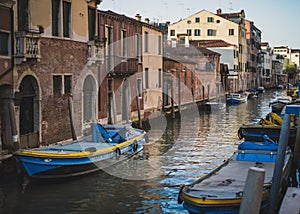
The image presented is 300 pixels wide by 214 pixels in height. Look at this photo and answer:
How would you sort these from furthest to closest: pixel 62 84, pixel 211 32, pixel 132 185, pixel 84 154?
1. pixel 211 32
2. pixel 62 84
3. pixel 84 154
4. pixel 132 185

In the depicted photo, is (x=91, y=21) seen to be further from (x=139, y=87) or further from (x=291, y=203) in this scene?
(x=291, y=203)

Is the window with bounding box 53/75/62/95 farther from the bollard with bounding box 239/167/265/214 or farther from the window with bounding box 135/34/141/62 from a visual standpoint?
the bollard with bounding box 239/167/265/214

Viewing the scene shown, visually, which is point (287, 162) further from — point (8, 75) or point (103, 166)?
point (8, 75)

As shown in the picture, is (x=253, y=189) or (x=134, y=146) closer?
(x=253, y=189)

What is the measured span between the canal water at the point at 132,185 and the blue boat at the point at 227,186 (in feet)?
3.25

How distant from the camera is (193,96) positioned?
2744cm

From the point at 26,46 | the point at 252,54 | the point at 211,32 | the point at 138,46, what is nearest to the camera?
the point at 26,46

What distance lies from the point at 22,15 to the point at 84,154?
3528mm

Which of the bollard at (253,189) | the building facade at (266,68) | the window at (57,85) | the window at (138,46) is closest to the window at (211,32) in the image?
the building facade at (266,68)

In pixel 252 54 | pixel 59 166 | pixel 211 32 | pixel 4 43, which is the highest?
pixel 211 32

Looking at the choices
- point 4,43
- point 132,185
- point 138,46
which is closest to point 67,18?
point 4,43

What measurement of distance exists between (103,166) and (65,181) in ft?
3.96

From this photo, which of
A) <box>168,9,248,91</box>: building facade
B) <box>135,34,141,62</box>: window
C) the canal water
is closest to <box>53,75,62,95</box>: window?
the canal water

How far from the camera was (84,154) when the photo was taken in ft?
29.6
